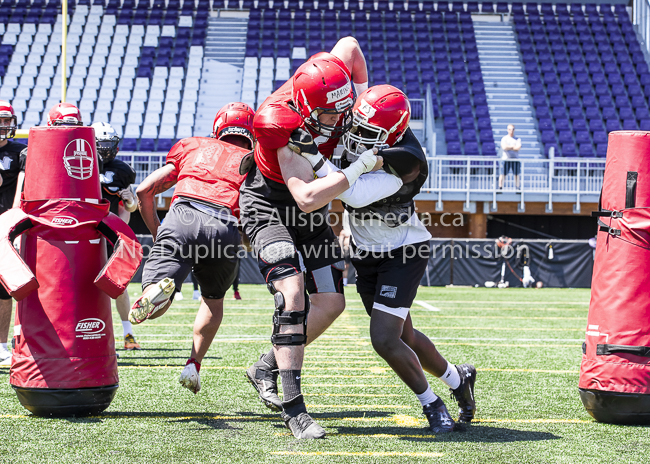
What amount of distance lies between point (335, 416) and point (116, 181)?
311cm

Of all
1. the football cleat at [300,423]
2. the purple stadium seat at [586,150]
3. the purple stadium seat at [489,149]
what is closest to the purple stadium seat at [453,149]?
the purple stadium seat at [489,149]

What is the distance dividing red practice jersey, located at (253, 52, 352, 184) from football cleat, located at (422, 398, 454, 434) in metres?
1.27

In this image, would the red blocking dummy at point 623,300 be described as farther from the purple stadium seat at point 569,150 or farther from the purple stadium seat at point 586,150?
the purple stadium seat at point 586,150

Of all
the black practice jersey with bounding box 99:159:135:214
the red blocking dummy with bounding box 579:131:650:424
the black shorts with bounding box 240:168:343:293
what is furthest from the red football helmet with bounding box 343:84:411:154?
the black practice jersey with bounding box 99:159:135:214

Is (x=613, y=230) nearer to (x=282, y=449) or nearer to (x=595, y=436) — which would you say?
(x=595, y=436)

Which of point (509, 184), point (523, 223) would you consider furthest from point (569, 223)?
point (509, 184)

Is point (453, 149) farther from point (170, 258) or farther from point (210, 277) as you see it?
point (170, 258)

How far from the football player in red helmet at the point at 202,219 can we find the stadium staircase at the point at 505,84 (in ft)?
55.5

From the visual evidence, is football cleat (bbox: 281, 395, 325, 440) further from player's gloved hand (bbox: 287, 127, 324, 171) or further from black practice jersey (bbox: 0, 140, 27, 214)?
black practice jersey (bbox: 0, 140, 27, 214)

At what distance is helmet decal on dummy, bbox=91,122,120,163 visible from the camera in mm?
5500

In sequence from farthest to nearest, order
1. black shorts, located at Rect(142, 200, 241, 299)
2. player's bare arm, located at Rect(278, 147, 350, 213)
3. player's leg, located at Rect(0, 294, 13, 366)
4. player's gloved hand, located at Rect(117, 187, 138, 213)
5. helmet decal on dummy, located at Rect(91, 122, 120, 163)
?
player's gloved hand, located at Rect(117, 187, 138, 213) < helmet decal on dummy, located at Rect(91, 122, 120, 163) < player's leg, located at Rect(0, 294, 13, 366) < black shorts, located at Rect(142, 200, 241, 299) < player's bare arm, located at Rect(278, 147, 350, 213)

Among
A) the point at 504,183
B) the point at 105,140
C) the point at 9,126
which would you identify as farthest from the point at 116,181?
the point at 504,183

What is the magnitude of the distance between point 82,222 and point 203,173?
0.72 metres

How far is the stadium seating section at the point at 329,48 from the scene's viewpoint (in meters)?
20.4
